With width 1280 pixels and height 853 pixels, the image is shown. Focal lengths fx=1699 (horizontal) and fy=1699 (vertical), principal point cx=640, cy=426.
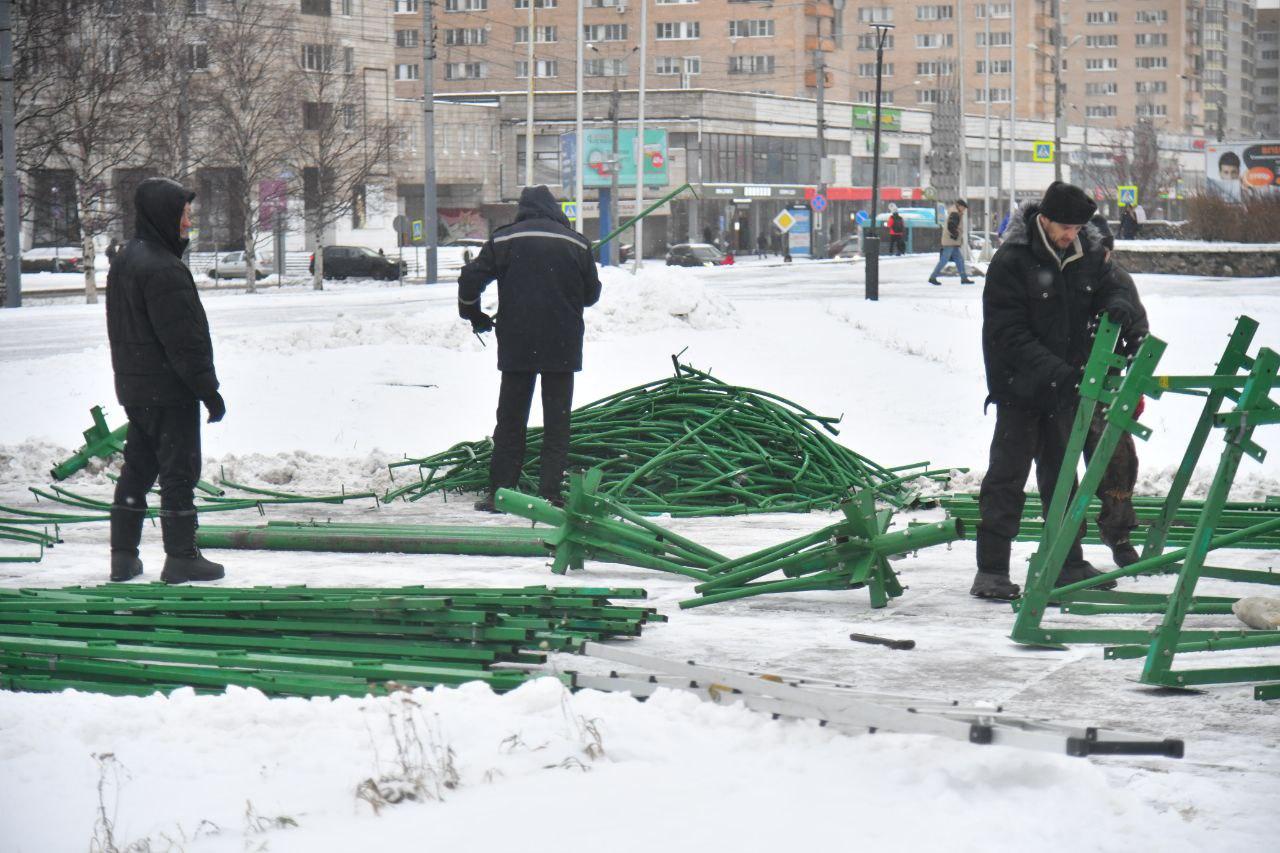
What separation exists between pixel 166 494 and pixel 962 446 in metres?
7.11

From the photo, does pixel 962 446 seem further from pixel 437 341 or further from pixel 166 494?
pixel 166 494

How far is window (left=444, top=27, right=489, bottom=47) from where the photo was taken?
370 feet

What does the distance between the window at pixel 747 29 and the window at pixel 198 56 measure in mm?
62659

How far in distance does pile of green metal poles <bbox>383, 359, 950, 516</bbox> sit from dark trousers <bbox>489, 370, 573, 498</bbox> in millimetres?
374

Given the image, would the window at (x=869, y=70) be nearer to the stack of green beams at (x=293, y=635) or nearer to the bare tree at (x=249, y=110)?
the bare tree at (x=249, y=110)

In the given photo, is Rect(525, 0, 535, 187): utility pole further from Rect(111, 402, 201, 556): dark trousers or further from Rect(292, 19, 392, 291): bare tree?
Rect(111, 402, 201, 556): dark trousers

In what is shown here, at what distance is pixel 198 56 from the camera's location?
47.3 meters

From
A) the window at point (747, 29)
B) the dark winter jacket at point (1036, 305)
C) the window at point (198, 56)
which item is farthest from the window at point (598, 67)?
the dark winter jacket at point (1036, 305)

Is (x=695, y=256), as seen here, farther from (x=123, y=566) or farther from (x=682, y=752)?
(x=682, y=752)

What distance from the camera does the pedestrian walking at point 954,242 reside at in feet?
101

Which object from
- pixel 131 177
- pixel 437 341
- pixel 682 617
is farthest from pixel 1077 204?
pixel 131 177

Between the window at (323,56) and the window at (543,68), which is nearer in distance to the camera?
the window at (323,56)

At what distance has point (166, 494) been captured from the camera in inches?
293

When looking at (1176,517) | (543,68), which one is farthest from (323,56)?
(543,68)
